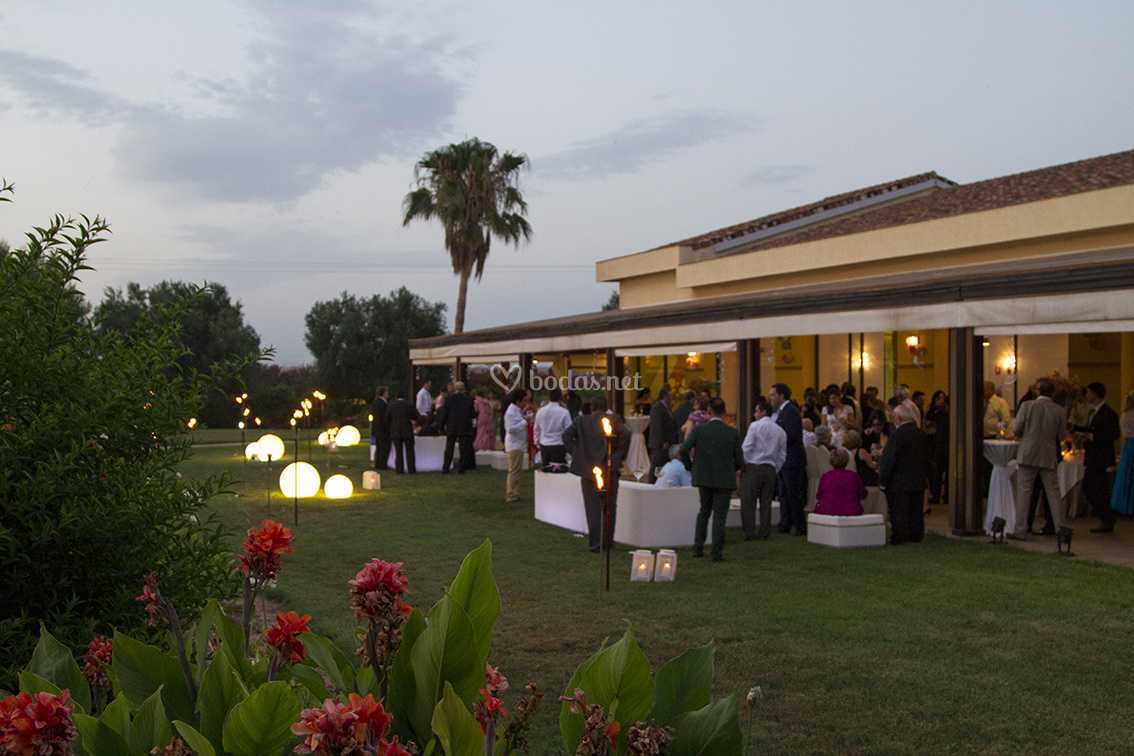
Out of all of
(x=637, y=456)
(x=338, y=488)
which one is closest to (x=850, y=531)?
(x=338, y=488)

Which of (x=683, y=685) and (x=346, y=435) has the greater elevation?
(x=683, y=685)

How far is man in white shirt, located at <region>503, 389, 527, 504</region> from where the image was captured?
17438 mm

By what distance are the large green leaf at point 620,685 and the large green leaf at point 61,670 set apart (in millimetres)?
942

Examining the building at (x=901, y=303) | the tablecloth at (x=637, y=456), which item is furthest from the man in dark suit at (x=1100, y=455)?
the tablecloth at (x=637, y=456)

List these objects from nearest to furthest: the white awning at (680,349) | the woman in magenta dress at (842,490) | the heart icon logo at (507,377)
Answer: the woman in magenta dress at (842,490), the white awning at (680,349), the heart icon logo at (507,377)

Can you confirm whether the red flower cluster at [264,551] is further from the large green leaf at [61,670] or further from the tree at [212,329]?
the tree at [212,329]

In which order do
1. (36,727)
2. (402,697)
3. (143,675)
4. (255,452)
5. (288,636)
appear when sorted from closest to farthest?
(36,727) → (402,697) → (143,675) → (288,636) → (255,452)

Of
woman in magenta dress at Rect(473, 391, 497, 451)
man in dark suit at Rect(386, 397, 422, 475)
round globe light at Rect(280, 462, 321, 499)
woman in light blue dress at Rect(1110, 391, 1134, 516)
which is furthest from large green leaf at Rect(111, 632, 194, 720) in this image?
woman in magenta dress at Rect(473, 391, 497, 451)

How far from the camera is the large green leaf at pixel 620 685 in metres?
1.72

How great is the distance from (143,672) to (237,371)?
2161 millimetres

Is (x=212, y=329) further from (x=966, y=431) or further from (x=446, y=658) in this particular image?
(x=446, y=658)

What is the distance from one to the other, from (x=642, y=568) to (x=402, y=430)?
39.2 ft

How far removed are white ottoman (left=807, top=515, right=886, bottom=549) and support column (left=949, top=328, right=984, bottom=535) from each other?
1.10 meters

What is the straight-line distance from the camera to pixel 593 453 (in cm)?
1192
